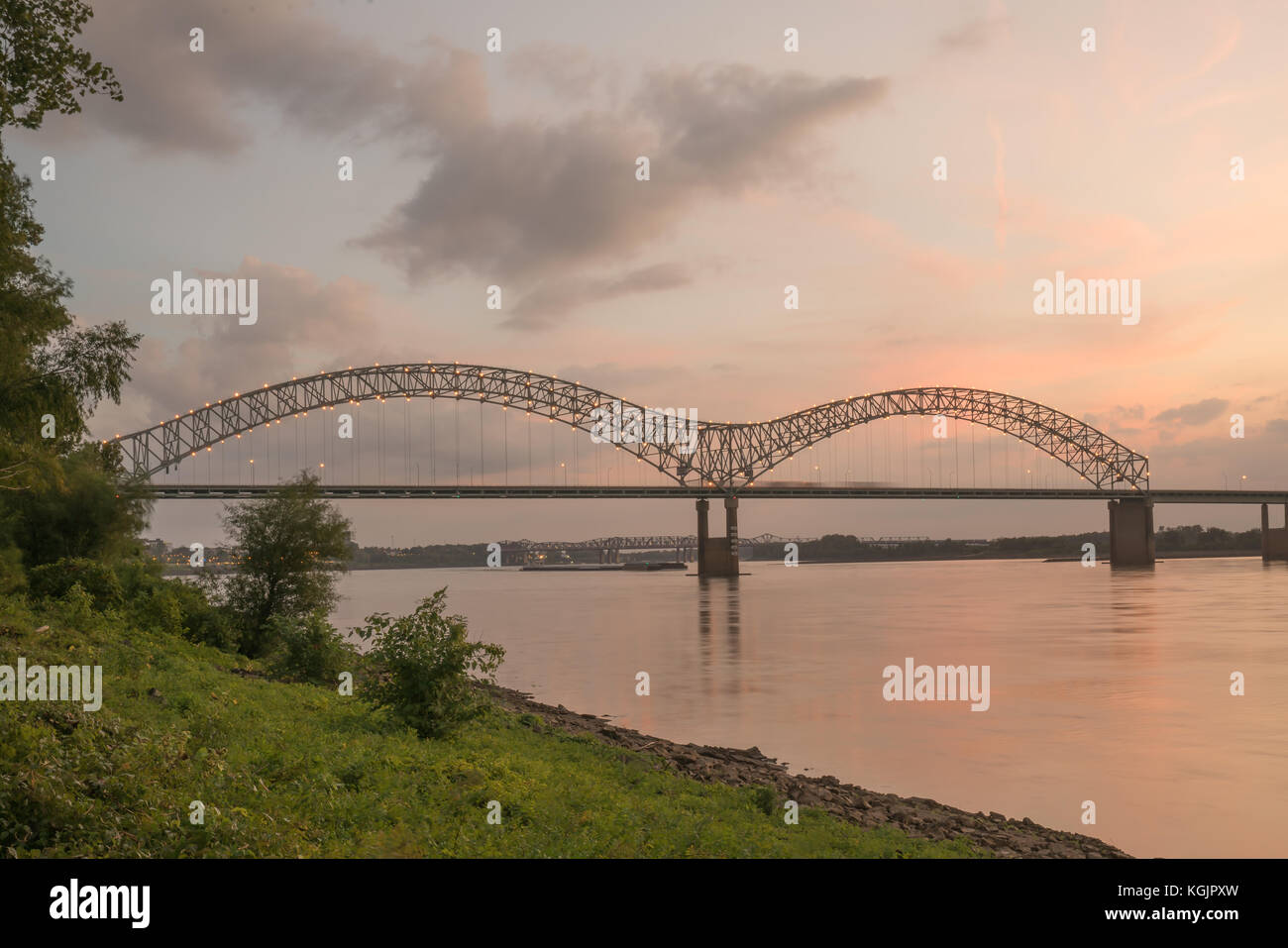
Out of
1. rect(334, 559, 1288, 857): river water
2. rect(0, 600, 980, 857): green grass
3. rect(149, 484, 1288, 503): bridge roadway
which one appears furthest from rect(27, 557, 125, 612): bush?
rect(149, 484, 1288, 503): bridge roadway

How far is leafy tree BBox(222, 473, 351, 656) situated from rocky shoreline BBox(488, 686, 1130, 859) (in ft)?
61.1

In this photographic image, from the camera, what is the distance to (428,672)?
1730cm

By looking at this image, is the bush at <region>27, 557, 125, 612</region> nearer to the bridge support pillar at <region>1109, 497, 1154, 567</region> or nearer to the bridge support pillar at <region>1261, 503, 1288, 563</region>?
the bridge support pillar at <region>1109, 497, 1154, 567</region>

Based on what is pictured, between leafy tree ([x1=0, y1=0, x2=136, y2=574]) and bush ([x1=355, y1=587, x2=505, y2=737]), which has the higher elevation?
leafy tree ([x1=0, y1=0, x2=136, y2=574])

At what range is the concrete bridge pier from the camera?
132m

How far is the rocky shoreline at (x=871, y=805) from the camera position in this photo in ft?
41.6

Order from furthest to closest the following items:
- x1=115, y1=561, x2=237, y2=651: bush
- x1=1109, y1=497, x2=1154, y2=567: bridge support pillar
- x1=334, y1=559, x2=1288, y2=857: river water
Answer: x1=1109, y1=497, x2=1154, y2=567: bridge support pillar → x1=115, y1=561, x2=237, y2=651: bush → x1=334, y1=559, x2=1288, y2=857: river water

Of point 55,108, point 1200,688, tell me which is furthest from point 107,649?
point 1200,688

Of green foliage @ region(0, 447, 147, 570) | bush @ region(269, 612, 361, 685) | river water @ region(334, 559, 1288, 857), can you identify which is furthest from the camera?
green foliage @ region(0, 447, 147, 570)

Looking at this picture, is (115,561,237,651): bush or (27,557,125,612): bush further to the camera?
(115,561,237,651): bush

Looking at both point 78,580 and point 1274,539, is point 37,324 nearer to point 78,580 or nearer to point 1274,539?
point 78,580

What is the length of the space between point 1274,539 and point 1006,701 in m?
175
